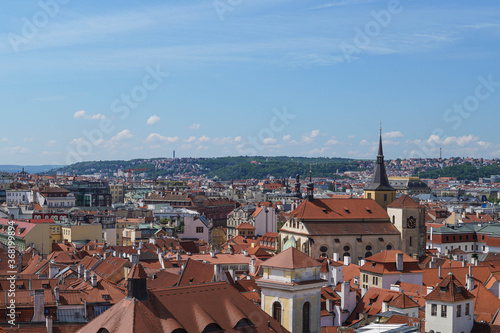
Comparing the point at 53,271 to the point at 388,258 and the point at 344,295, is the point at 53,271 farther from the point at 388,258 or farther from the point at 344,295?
the point at 388,258

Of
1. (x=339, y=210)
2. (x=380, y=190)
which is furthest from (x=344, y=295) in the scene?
(x=380, y=190)

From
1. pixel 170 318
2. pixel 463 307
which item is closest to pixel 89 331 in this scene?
pixel 170 318

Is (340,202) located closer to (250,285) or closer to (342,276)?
(342,276)

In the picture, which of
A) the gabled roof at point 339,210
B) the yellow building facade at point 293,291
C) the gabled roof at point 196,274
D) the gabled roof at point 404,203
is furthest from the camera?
the gabled roof at point 404,203

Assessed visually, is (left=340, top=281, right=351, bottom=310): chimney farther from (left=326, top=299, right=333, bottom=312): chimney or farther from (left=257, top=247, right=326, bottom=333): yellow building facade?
(left=257, top=247, right=326, bottom=333): yellow building facade

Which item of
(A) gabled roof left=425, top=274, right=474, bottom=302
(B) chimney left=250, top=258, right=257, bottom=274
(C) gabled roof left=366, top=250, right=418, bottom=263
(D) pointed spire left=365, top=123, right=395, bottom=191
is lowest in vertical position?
(B) chimney left=250, top=258, right=257, bottom=274

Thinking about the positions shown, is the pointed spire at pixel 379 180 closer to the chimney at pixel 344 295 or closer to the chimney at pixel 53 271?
the chimney at pixel 344 295

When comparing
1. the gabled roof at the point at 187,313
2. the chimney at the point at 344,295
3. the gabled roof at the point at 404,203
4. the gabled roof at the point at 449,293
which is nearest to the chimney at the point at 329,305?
the chimney at the point at 344,295

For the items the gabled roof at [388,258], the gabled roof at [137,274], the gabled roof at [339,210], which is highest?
the gabled roof at [137,274]

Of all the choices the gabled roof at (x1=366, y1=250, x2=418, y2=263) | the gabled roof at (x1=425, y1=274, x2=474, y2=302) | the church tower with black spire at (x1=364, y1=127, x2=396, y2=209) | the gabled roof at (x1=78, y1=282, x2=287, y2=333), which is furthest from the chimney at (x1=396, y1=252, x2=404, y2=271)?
the gabled roof at (x1=78, y1=282, x2=287, y2=333)
